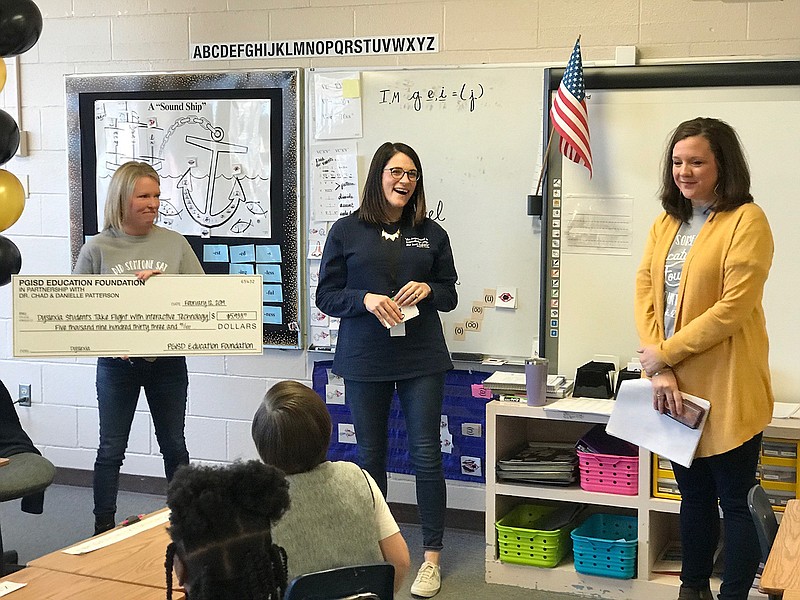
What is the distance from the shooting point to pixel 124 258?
3469 mm

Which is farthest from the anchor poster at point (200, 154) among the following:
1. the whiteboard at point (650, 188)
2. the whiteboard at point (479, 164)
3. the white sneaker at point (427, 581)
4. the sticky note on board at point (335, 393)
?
the white sneaker at point (427, 581)

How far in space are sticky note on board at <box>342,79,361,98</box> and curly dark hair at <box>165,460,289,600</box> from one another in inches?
104

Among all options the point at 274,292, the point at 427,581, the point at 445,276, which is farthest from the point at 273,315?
the point at 427,581

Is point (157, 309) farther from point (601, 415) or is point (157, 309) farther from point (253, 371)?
point (601, 415)

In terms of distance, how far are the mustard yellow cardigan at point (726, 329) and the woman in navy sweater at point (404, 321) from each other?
925 mm

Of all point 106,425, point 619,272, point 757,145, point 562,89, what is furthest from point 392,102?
point 106,425

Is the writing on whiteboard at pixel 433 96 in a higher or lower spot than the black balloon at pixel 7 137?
higher

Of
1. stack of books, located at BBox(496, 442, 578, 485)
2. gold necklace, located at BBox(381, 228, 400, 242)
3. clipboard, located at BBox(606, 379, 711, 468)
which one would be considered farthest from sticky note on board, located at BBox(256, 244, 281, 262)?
clipboard, located at BBox(606, 379, 711, 468)

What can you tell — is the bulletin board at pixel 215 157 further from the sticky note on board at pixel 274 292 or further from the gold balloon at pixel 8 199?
the gold balloon at pixel 8 199

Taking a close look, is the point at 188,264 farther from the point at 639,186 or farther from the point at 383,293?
the point at 639,186

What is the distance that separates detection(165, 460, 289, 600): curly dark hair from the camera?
1486 mm

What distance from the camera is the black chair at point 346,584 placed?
66.3 inches

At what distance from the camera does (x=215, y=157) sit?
4203 mm

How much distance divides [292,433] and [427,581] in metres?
1.65
